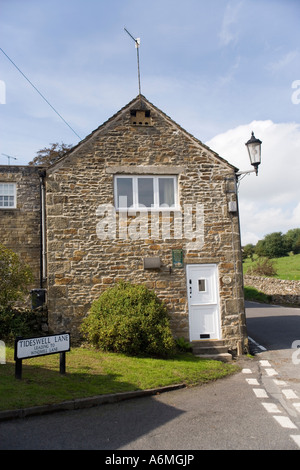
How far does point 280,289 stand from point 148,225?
19.3m

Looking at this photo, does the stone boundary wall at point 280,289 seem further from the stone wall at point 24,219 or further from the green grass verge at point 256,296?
the stone wall at point 24,219

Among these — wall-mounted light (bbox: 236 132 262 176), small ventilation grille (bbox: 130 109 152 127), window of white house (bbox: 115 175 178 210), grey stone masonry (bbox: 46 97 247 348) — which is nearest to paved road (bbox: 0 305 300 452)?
grey stone masonry (bbox: 46 97 247 348)

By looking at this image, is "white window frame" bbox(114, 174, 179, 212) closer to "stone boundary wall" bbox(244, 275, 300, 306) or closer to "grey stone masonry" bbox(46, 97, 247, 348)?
"grey stone masonry" bbox(46, 97, 247, 348)

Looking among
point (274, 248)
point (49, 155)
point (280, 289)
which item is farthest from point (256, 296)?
point (274, 248)

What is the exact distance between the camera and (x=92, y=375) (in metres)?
8.31

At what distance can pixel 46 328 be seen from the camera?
11.1 metres

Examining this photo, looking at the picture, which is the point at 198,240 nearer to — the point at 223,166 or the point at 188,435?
the point at 223,166

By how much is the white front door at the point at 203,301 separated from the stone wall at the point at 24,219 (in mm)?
7820

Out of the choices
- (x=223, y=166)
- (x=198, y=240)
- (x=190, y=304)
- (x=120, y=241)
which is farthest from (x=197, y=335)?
(x=223, y=166)

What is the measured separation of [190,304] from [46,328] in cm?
428

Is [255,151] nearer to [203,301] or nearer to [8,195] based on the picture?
[203,301]

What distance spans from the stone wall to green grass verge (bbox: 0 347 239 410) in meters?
7.29

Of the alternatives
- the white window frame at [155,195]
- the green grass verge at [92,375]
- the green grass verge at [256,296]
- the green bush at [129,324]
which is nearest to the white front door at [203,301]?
the green grass verge at [92,375]

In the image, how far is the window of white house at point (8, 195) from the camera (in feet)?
54.7
